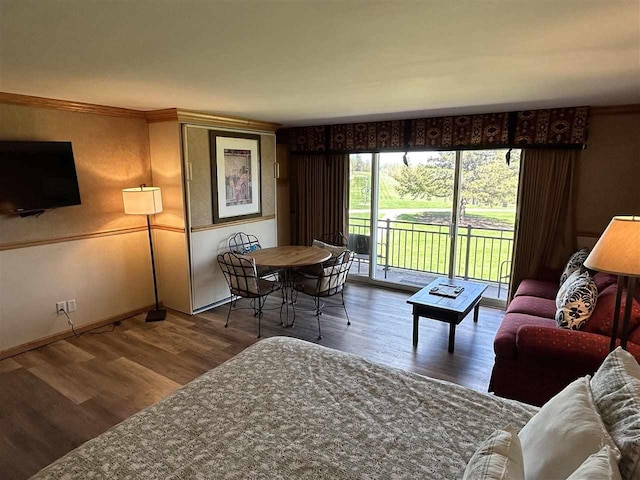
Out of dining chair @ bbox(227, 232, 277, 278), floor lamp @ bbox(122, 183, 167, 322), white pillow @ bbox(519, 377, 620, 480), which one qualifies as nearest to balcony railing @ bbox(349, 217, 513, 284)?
dining chair @ bbox(227, 232, 277, 278)

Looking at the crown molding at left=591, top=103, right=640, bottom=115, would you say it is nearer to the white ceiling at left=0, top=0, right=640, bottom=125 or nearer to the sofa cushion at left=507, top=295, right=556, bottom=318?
the white ceiling at left=0, top=0, right=640, bottom=125

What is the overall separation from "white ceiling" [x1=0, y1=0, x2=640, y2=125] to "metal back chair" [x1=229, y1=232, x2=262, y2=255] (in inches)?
73.3

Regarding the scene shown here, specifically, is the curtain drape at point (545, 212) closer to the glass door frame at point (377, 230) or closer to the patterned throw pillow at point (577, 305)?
the glass door frame at point (377, 230)

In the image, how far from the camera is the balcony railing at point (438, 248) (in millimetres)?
5047

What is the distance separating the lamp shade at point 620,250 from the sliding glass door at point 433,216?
270 centimetres

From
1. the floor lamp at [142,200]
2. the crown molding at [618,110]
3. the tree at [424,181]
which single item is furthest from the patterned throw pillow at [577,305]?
the floor lamp at [142,200]

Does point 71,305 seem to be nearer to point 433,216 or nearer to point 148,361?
point 148,361

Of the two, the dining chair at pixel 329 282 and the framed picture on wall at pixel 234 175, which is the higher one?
the framed picture on wall at pixel 234 175

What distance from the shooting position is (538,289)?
3.94 metres

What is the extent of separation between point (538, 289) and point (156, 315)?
13.6 feet

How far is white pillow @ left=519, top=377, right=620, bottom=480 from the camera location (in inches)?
44.2

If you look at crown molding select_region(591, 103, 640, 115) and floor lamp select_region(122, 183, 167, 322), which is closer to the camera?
crown molding select_region(591, 103, 640, 115)

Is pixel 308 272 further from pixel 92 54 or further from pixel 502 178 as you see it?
pixel 92 54

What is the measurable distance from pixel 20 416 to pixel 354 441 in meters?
2.50
